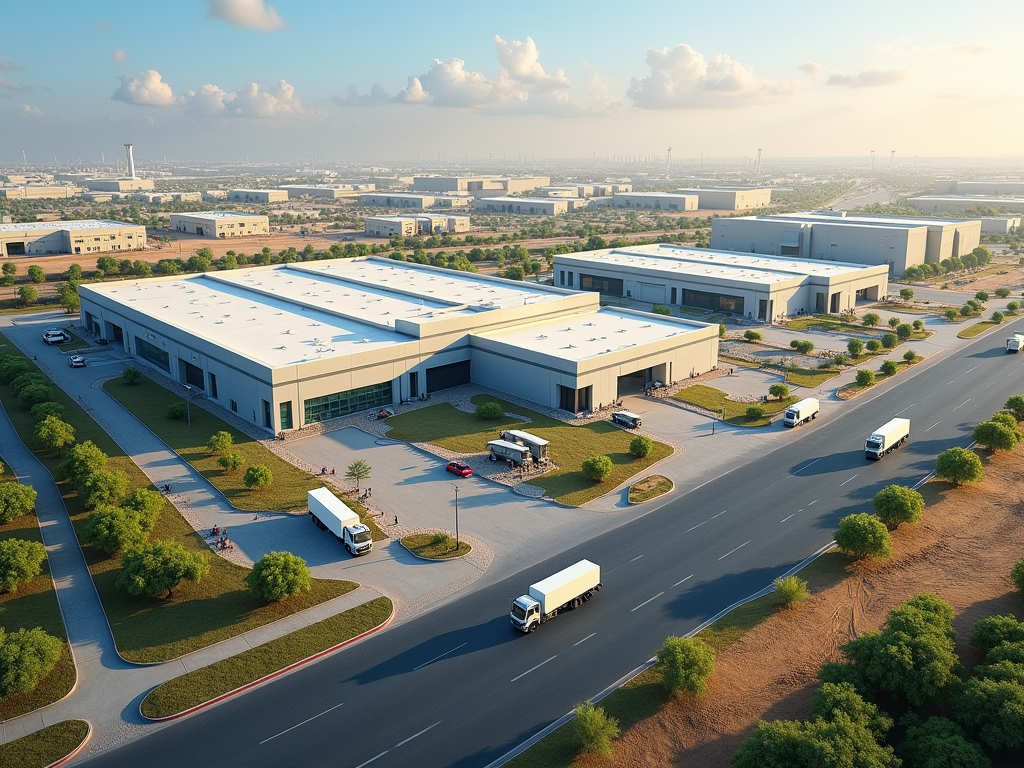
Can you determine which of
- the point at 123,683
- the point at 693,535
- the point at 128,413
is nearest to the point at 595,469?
the point at 693,535

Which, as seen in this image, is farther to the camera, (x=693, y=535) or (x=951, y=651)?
(x=693, y=535)

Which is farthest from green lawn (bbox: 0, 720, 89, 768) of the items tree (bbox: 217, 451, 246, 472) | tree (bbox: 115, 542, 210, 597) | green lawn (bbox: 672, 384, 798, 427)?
green lawn (bbox: 672, 384, 798, 427)

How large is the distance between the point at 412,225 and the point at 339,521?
146 m

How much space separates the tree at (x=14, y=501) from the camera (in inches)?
1443

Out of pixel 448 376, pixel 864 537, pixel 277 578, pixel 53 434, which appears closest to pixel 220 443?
pixel 53 434

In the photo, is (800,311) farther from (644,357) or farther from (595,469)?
(595,469)

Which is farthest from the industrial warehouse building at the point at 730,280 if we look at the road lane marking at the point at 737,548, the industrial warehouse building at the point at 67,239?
the industrial warehouse building at the point at 67,239

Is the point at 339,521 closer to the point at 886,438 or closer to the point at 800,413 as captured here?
the point at 800,413

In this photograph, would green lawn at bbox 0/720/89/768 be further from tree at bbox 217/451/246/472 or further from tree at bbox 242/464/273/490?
tree at bbox 217/451/246/472

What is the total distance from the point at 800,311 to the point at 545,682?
248 feet

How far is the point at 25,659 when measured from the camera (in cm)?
2534

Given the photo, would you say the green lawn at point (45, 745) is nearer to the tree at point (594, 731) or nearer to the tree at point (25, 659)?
the tree at point (25, 659)

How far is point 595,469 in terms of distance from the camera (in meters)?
42.8

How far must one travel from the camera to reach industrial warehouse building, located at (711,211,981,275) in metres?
115
